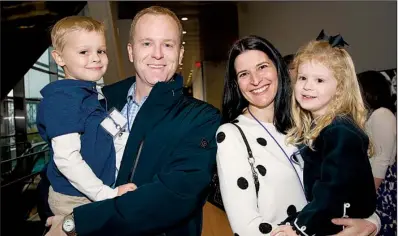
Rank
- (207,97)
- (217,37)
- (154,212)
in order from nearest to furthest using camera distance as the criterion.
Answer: (154,212)
(217,37)
(207,97)

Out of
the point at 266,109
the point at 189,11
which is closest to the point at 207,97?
the point at 189,11

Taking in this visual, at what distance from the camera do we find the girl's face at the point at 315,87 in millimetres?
1445

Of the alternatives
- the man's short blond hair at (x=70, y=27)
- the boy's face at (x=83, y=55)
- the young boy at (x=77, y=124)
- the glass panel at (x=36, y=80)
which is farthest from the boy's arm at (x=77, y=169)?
the glass panel at (x=36, y=80)

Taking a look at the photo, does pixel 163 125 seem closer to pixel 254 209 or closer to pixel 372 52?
pixel 254 209

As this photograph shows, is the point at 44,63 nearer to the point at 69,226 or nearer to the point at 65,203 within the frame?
the point at 65,203

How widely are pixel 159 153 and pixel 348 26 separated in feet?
11.2

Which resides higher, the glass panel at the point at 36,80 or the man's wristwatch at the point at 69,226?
the glass panel at the point at 36,80

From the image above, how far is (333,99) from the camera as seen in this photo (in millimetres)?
1481

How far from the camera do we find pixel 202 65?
1345 centimetres

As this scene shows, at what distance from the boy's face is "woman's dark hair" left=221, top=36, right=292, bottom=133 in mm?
516

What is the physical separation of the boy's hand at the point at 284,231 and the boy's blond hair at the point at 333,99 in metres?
0.32

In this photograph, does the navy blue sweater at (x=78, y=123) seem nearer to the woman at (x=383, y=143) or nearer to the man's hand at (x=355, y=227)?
the man's hand at (x=355, y=227)

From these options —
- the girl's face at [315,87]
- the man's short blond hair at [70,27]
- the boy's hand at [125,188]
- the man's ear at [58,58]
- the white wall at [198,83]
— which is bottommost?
the white wall at [198,83]

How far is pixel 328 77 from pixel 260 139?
14.3 inches
